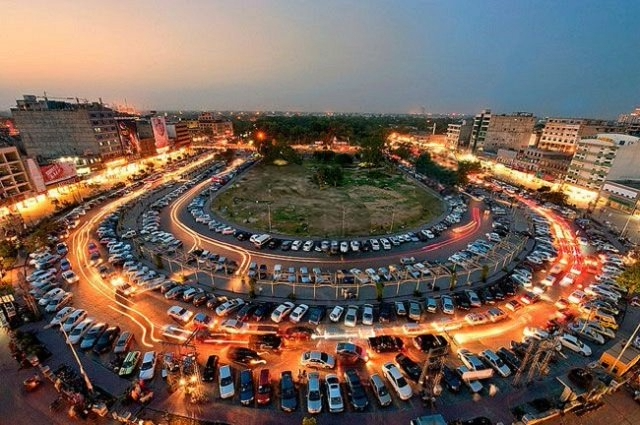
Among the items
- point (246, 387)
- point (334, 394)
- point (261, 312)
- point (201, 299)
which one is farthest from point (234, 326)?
point (334, 394)

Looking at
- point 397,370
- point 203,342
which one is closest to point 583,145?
point 397,370

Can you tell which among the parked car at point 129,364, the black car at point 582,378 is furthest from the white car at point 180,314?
the black car at point 582,378

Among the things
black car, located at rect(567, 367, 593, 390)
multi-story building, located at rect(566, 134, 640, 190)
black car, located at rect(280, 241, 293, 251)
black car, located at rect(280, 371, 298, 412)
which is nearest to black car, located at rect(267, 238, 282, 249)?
black car, located at rect(280, 241, 293, 251)

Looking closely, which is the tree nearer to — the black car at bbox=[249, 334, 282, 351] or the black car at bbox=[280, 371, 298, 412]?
the black car at bbox=[280, 371, 298, 412]

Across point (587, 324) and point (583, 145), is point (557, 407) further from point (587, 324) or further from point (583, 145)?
point (583, 145)

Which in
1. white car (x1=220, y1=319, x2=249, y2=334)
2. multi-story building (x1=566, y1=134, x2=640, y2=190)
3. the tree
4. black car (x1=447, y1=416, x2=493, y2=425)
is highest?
multi-story building (x1=566, y1=134, x2=640, y2=190)

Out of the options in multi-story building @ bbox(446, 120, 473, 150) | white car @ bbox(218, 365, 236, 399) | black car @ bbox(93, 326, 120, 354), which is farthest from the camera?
multi-story building @ bbox(446, 120, 473, 150)
